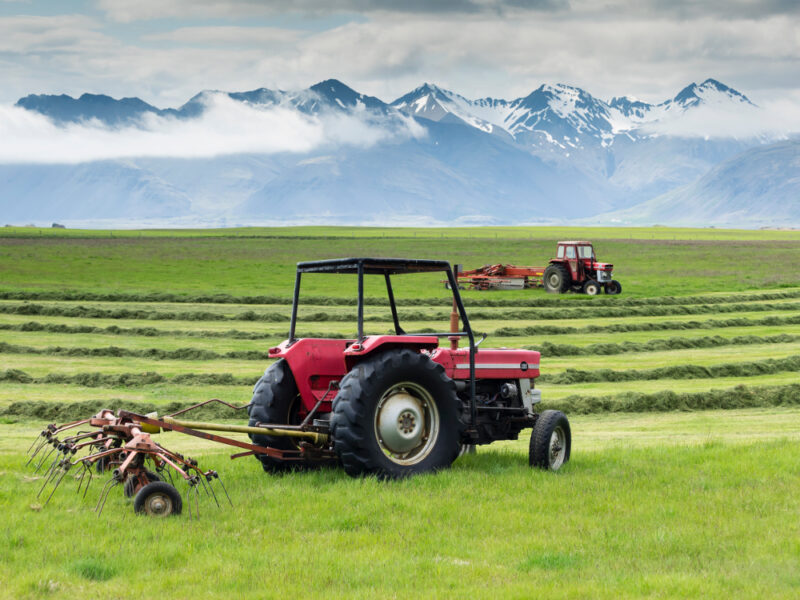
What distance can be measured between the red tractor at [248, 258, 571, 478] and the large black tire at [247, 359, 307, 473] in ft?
0.04

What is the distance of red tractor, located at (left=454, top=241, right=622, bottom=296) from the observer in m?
45.4

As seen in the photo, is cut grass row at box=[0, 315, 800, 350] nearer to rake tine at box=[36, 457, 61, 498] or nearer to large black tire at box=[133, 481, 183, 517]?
rake tine at box=[36, 457, 61, 498]

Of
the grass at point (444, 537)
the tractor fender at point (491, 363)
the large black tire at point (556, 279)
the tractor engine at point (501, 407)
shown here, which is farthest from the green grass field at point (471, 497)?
the large black tire at point (556, 279)

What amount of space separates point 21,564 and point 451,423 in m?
4.67

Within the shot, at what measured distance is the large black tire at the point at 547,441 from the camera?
36.1 ft

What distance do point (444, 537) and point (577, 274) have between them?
38.7 meters

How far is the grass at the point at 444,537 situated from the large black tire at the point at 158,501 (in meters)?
0.16

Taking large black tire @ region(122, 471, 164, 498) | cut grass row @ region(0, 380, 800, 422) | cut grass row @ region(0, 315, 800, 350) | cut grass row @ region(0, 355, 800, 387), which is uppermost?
cut grass row @ region(0, 315, 800, 350)

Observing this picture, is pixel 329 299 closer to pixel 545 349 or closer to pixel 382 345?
pixel 545 349

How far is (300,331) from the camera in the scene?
28.7 metres

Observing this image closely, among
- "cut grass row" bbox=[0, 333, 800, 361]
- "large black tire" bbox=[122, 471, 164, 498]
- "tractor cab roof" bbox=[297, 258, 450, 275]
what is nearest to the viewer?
"large black tire" bbox=[122, 471, 164, 498]

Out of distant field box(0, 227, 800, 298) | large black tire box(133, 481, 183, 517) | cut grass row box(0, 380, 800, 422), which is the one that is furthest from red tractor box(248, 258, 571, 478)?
distant field box(0, 227, 800, 298)

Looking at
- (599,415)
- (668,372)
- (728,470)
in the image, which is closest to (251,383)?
(599,415)

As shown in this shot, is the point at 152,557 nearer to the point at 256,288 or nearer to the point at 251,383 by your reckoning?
the point at 251,383
